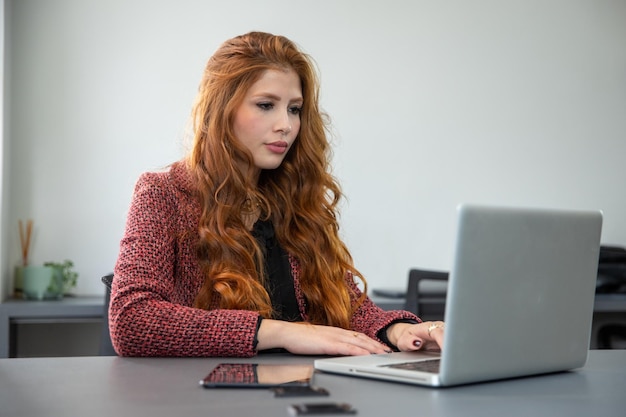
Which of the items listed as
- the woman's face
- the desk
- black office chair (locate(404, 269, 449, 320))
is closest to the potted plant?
the desk

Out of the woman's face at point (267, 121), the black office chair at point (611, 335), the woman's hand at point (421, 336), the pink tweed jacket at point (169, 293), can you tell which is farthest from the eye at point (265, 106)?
the black office chair at point (611, 335)

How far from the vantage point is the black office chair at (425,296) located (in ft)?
10.8

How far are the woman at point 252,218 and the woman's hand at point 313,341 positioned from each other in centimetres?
15

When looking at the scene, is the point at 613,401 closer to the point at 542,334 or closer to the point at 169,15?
the point at 542,334

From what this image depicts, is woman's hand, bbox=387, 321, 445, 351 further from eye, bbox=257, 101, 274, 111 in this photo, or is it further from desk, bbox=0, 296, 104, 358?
desk, bbox=0, 296, 104, 358

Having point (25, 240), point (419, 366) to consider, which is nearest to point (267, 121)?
point (419, 366)

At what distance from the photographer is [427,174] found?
3.84m

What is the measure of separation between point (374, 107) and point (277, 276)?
1857 mm

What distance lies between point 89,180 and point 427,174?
144 cm

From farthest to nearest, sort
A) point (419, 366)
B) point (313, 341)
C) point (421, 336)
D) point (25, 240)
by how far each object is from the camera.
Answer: point (25, 240) < point (421, 336) < point (313, 341) < point (419, 366)

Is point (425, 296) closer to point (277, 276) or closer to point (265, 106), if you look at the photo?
point (277, 276)

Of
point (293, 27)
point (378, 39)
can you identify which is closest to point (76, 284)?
point (293, 27)

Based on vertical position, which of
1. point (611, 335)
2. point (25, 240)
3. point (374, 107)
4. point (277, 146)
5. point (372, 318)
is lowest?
point (611, 335)

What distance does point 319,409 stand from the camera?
103 cm
